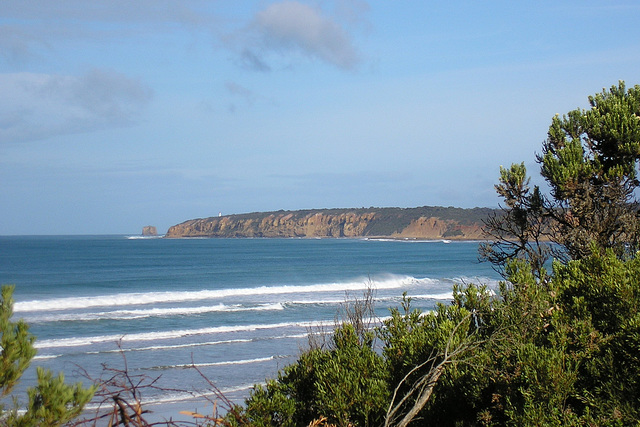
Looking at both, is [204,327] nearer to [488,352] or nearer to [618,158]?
[618,158]

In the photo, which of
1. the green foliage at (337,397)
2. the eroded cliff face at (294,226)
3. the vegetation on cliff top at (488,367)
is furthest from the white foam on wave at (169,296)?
the eroded cliff face at (294,226)

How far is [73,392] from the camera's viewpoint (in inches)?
135

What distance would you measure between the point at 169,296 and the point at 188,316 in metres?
8.39

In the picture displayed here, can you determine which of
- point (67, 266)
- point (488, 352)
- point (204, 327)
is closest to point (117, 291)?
point (204, 327)

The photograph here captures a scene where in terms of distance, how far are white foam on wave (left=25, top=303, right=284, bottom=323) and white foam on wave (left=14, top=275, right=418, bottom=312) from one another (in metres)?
3.15

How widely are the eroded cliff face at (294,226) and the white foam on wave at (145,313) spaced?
129 meters

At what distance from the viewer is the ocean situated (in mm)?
14805

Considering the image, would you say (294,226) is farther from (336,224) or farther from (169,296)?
(169,296)

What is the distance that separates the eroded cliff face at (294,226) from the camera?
16750 cm

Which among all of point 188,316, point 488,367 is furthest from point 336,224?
point 488,367

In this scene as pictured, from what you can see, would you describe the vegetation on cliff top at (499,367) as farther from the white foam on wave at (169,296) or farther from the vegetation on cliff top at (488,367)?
the white foam on wave at (169,296)

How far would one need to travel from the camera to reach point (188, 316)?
26047 millimetres

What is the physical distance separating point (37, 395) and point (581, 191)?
801 cm

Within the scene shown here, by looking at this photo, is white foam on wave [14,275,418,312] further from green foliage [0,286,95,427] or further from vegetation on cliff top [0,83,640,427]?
green foliage [0,286,95,427]
